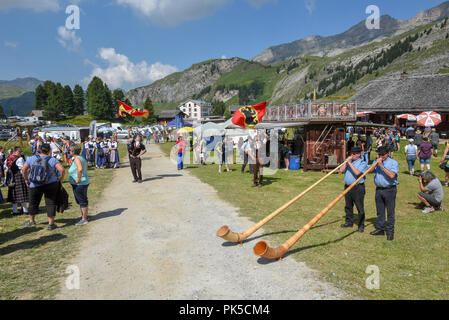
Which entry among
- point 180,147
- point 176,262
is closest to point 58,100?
point 180,147

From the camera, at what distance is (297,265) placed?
5258 mm

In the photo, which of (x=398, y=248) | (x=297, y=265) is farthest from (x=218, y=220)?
(x=398, y=248)

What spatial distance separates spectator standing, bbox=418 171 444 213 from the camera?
8.73 m

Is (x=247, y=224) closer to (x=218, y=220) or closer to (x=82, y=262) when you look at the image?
(x=218, y=220)

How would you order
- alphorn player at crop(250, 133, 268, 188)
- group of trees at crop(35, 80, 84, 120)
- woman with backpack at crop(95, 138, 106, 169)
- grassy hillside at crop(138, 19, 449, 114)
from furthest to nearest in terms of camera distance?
group of trees at crop(35, 80, 84, 120)
grassy hillside at crop(138, 19, 449, 114)
woman with backpack at crop(95, 138, 106, 169)
alphorn player at crop(250, 133, 268, 188)

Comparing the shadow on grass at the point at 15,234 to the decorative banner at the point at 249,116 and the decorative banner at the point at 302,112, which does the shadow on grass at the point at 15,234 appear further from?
the decorative banner at the point at 302,112

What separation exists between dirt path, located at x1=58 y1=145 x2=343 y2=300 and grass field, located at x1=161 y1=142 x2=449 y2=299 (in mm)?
486

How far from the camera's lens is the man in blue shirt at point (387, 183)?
20.4ft

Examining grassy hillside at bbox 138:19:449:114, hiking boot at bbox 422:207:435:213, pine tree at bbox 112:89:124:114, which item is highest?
grassy hillside at bbox 138:19:449:114

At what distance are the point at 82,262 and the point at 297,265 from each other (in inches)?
159

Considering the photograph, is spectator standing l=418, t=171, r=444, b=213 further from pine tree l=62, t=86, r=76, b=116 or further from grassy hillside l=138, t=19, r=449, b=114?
pine tree l=62, t=86, r=76, b=116

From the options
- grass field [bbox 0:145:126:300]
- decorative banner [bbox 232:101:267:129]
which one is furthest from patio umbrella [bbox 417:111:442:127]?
grass field [bbox 0:145:126:300]

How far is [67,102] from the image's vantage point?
107125 millimetres

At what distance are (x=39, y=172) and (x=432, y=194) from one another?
1091 cm
